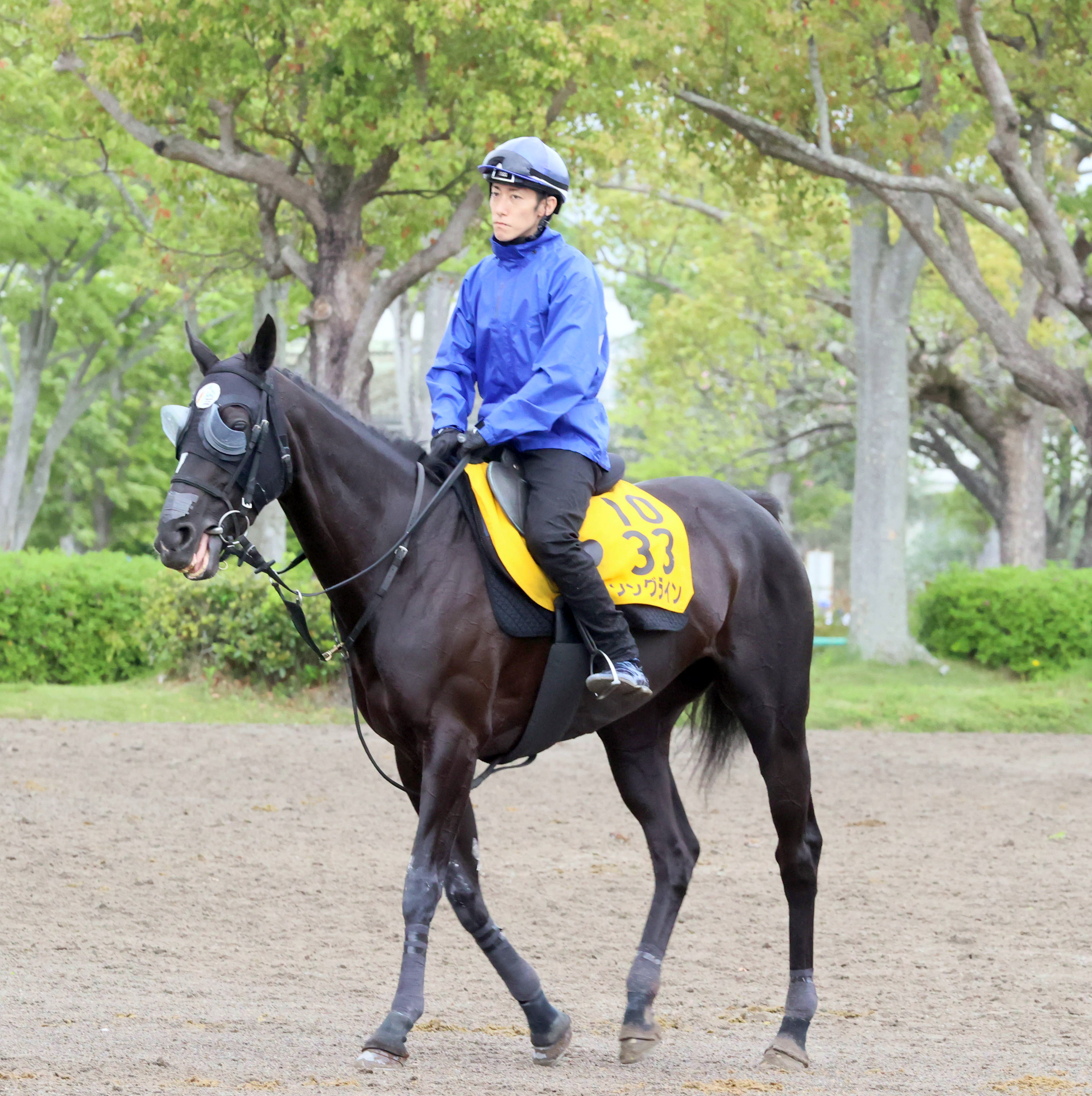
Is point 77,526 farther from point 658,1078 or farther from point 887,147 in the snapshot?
point 658,1078

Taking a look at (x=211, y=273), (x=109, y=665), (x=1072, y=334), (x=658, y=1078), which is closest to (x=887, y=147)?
(x=211, y=273)

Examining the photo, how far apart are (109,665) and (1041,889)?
32.5ft

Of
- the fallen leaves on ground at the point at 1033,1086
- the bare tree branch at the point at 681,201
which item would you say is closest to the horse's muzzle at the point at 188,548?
the fallen leaves on ground at the point at 1033,1086

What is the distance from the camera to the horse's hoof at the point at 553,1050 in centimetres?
407

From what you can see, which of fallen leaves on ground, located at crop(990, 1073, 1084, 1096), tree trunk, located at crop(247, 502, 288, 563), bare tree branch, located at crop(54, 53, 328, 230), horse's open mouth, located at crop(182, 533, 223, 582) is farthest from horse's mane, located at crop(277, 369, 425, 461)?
tree trunk, located at crop(247, 502, 288, 563)

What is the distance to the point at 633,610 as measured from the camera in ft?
14.2

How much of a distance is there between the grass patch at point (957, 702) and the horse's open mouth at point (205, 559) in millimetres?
9717

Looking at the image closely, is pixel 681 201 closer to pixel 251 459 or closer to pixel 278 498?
pixel 278 498

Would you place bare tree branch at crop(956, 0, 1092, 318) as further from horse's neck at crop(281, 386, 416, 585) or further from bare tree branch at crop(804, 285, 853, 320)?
horse's neck at crop(281, 386, 416, 585)

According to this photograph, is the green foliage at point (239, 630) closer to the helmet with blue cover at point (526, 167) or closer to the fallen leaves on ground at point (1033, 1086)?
the helmet with blue cover at point (526, 167)

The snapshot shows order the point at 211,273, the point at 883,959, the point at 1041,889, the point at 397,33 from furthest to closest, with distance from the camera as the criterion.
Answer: the point at 211,273 → the point at 397,33 → the point at 1041,889 → the point at 883,959

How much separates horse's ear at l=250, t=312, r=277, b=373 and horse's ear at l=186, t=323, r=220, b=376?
0.35 feet

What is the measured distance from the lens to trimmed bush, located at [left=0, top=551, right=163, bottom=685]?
43.5 feet

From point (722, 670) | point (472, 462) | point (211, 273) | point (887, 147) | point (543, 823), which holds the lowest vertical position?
point (543, 823)
